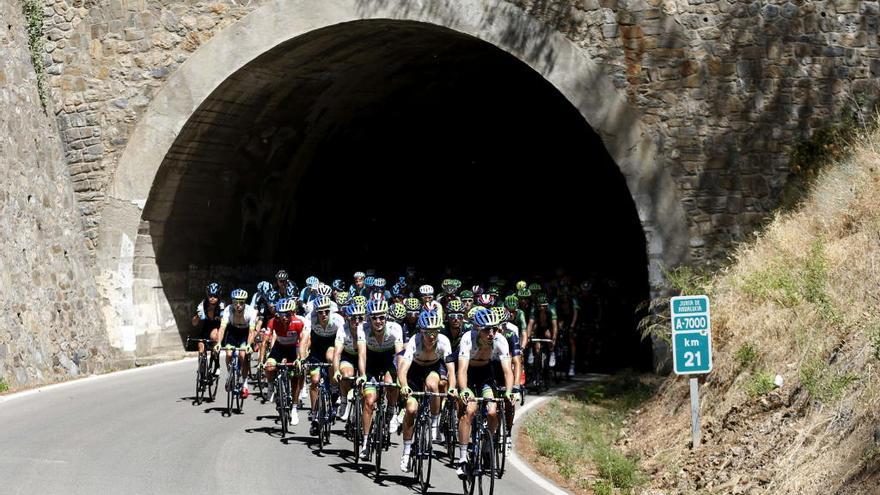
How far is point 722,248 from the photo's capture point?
1812 cm

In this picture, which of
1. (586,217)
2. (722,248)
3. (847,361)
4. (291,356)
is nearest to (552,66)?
(722,248)

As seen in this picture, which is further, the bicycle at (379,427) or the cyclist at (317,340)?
the cyclist at (317,340)

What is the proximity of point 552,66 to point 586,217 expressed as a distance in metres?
14.7

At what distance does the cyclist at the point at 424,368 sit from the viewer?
11.5 metres

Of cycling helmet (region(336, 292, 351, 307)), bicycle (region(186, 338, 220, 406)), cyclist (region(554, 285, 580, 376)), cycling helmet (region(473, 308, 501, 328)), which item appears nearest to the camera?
cycling helmet (region(473, 308, 501, 328))

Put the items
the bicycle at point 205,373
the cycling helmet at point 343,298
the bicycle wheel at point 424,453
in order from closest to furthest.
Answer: the bicycle wheel at point 424,453 < the cycling helmet at point 343,298 < the bicycle at point 205,373

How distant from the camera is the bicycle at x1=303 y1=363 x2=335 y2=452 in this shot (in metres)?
13.1

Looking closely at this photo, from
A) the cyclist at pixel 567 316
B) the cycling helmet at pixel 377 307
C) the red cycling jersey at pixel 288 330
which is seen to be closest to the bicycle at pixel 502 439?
the cycling helmet at pixel 377 307

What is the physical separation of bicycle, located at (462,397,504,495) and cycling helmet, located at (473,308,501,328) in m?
0.77

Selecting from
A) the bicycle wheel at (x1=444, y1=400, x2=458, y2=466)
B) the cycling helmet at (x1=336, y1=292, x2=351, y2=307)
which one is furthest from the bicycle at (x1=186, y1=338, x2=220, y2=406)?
the bicycle wheel at (x1=444, y1=400, x2=458, y2=466)

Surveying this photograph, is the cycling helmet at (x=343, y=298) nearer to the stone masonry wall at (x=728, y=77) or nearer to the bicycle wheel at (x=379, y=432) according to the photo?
the bicycle wheel at (x=379, y=432)

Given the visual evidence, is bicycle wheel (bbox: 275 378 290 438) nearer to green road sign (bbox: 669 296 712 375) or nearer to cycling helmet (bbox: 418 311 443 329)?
cycling helmet (bbox: 418 311 443 329)

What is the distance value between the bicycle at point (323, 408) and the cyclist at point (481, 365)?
2184mm

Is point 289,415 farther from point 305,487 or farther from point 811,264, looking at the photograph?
point 811,264
